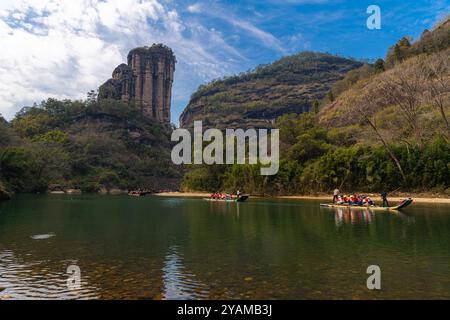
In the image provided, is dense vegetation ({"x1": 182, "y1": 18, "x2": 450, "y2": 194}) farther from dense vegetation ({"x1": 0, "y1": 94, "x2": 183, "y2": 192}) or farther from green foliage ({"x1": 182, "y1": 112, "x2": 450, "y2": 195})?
dense vegetation ({"x1": 0, "y1": 94, "x2": 183, "y2": 192})

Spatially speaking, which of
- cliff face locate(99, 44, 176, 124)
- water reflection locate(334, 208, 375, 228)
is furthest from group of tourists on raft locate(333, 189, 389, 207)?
cliff face locate(99, 44, 176, 124)

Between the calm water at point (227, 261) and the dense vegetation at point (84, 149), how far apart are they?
200 ft

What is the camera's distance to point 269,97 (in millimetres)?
183000

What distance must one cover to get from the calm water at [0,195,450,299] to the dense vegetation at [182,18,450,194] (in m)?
30.8

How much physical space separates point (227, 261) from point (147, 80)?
17415cm

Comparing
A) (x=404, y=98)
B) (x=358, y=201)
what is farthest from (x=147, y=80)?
(x=358, y=201)

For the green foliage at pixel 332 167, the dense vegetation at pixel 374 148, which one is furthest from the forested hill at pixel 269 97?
the green foliage at pixel 332 167

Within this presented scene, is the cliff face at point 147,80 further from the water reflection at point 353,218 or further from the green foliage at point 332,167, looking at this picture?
the water reflection at point 353,218

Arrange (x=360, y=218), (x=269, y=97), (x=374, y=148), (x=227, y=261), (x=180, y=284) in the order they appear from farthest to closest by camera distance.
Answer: (x=269, y=97), (x=374, y=148), (x=360, y=218), (x=227, y=261), (x=180, y=284)

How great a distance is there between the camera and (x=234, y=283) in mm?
9539

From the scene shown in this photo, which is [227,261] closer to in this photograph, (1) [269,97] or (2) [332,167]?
(2) [332,167]

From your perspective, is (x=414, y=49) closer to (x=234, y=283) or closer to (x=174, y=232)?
(x=174, y=232)

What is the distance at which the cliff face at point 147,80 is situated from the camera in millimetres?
172625
